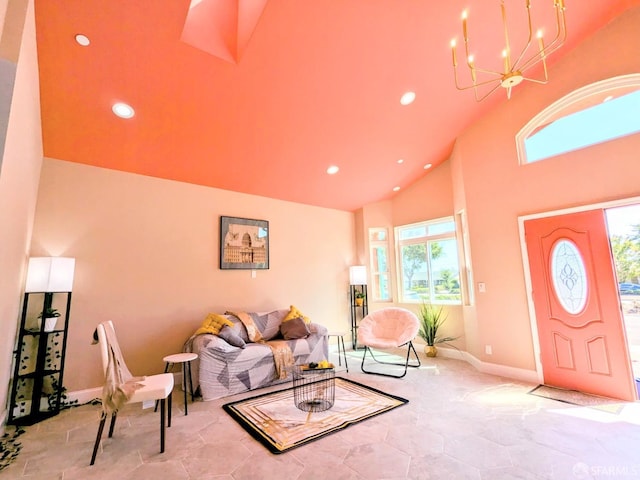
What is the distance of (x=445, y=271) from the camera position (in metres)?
5.41

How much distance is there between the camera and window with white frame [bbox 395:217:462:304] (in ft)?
17.5

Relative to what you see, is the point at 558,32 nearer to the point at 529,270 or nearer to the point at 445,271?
the point at 529,270

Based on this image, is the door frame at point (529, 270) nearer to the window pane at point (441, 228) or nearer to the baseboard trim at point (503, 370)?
the baseboard trim at point (503, 370)

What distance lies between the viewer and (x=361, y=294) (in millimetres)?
6078

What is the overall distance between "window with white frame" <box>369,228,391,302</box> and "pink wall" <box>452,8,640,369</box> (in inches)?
69.0

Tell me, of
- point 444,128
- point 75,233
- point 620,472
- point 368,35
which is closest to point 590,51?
point 444,128

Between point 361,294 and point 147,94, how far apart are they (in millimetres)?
4793

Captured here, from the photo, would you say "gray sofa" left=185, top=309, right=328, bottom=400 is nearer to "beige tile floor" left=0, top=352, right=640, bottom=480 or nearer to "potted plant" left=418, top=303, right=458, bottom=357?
"beige tile floor" left=0, top=352, right=640, bottom=480

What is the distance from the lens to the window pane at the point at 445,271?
17.3 feet

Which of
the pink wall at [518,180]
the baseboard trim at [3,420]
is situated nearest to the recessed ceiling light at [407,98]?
the pink wall at [518,180]

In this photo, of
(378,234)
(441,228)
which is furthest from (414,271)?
(378,234)

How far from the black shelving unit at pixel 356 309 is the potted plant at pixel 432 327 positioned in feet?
3.77

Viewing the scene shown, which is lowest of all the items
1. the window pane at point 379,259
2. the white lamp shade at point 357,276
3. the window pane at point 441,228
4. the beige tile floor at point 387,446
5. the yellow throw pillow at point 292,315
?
the beige tile floor at point 387,446

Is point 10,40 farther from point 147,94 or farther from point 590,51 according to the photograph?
point 590,51
